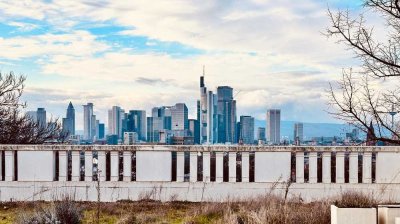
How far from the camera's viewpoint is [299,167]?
51.3ft

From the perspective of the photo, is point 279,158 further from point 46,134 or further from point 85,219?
point 46,134

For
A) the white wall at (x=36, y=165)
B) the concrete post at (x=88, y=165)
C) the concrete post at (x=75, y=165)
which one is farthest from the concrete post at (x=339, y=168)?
the white wall at (x=36, y=165)

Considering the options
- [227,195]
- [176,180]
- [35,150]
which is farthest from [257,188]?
[35,150]

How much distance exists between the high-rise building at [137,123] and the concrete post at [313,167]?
72009 millimetres

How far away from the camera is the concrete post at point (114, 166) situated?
15789mm

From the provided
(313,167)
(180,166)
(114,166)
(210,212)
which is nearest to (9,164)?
(114,166)

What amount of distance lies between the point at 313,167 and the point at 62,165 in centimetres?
628

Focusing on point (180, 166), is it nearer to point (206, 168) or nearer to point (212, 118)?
point (206, 168)

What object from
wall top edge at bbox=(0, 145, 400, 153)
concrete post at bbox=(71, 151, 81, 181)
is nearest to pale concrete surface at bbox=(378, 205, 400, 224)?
wall top edge at bbox=(0, 145, 400, 153)

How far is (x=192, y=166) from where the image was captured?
615 inches

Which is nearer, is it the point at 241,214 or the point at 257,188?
the point at 241,214

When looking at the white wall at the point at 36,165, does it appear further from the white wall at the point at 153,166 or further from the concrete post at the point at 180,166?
the concrete post at the point at 180,166

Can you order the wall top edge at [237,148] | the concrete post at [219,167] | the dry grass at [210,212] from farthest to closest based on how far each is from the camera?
A: the concrete post at [219,167] → the wall top edge at [237,148] → the dry grass at [210,212]

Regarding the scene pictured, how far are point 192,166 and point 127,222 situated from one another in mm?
4760
